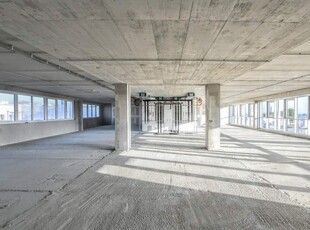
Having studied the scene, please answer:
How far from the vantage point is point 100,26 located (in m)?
3.21

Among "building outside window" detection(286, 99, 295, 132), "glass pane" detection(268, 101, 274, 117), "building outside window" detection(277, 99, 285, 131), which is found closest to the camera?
"building outside window" detection(286, 99, 295, 132)

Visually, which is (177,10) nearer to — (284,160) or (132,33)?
(132,33)

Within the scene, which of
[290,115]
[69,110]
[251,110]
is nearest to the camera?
[290,115]

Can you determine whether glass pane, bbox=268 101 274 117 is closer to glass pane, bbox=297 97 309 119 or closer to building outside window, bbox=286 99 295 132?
building outside window, bbox=286 99 295 132

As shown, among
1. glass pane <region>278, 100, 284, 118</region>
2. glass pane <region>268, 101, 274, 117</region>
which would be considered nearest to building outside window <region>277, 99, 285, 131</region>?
glass pane <region>278, 100, 284, 118</region>

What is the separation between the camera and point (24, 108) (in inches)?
466

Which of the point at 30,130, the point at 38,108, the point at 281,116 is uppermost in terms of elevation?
the point at 38,108

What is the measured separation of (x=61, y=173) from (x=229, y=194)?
4.02 meters

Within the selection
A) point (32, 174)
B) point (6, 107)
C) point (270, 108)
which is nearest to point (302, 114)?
point (270, 108)

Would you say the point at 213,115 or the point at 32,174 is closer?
the point at 32,174

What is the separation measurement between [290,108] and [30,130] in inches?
650

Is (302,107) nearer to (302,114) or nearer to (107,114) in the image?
(302,114)

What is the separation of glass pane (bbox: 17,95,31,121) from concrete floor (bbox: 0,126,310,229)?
17.4ft

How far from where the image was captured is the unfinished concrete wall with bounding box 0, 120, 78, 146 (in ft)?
34.2
